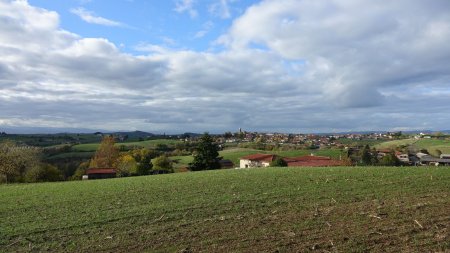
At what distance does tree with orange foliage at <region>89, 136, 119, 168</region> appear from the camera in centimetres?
10169

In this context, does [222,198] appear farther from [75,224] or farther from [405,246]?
[405,246]

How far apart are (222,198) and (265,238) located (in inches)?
300

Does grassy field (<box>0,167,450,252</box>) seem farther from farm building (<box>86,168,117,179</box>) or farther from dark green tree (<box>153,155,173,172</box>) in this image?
dark green tree (<box>153,155,173,172</box>)

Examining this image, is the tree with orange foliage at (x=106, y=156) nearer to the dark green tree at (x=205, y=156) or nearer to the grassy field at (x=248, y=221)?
the dark green tree at (x=205, y=156)

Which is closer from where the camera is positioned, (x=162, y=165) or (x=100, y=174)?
(x=100, y=174)

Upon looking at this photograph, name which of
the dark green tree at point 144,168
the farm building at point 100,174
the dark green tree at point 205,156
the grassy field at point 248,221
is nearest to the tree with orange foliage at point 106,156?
the farm building at point 100,174

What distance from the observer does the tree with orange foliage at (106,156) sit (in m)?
102

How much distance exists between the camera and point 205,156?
233 feet

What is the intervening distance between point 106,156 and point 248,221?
326 feet

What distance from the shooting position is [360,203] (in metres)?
15.6

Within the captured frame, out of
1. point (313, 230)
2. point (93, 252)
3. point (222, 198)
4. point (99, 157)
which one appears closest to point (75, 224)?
point (93, 252)

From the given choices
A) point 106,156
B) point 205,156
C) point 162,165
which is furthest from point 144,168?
point 106,156

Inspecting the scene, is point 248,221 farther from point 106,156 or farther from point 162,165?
point 106,156

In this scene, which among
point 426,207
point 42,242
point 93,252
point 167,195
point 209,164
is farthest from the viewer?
point 209,164
